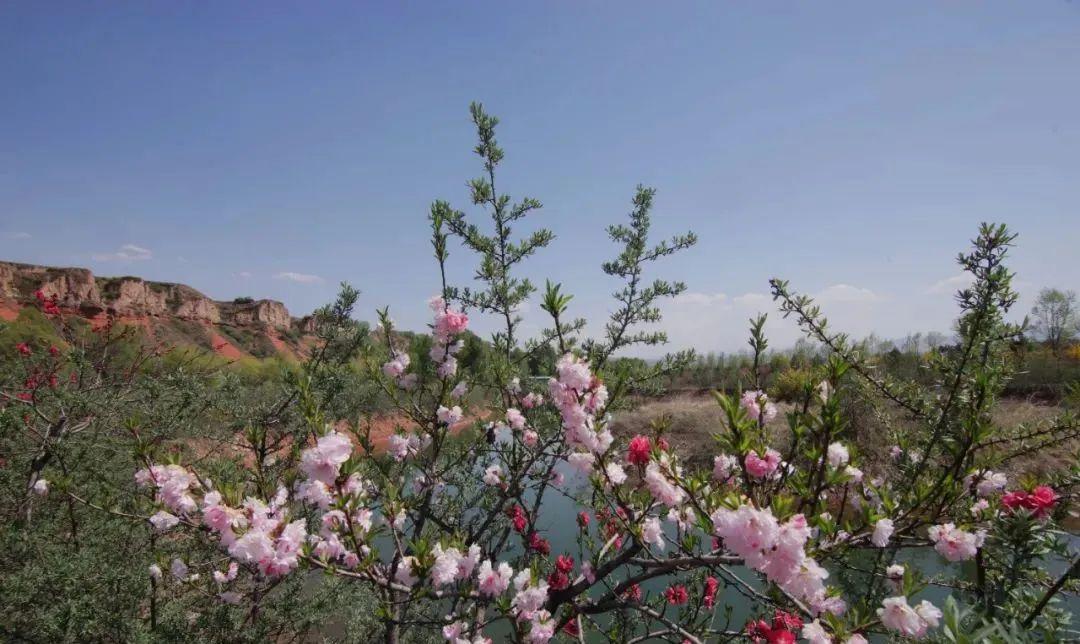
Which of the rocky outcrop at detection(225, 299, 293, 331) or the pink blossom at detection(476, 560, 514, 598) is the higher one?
the rocky outcrop at detection(225, 299, 293, 331)

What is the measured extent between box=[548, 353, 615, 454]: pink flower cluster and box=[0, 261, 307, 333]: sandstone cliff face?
35971 millimetres

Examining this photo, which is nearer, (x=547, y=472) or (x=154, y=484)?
(x=154, y=484)

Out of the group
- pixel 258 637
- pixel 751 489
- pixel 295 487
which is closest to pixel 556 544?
pixel 258 637

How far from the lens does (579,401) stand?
2.11m

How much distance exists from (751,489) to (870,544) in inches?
28.9

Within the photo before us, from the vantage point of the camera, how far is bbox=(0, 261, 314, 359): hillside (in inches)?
1232

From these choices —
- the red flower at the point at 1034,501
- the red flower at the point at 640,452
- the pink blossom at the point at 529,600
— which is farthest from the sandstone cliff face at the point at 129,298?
the red flower at the point at 1034,501

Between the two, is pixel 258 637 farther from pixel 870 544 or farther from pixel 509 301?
pixel 870 544

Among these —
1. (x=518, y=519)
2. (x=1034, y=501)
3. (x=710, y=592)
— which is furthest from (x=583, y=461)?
(x=710, y=592)

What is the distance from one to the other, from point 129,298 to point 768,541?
5109 cm

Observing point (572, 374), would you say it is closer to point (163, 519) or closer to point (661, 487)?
point (661, 487)

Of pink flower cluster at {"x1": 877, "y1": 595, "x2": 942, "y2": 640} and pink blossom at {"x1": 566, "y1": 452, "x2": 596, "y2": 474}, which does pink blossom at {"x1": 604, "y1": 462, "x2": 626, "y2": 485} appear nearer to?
pink blossom at {"x1": 566, "y1": 452, "x2": 596, "y2": 474}

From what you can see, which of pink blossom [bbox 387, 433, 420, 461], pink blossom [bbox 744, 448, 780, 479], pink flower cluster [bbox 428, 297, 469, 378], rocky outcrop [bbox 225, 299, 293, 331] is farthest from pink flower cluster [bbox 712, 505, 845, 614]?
rocky outcrop [bbox 225, 299, 293, 331]

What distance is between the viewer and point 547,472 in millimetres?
3732
